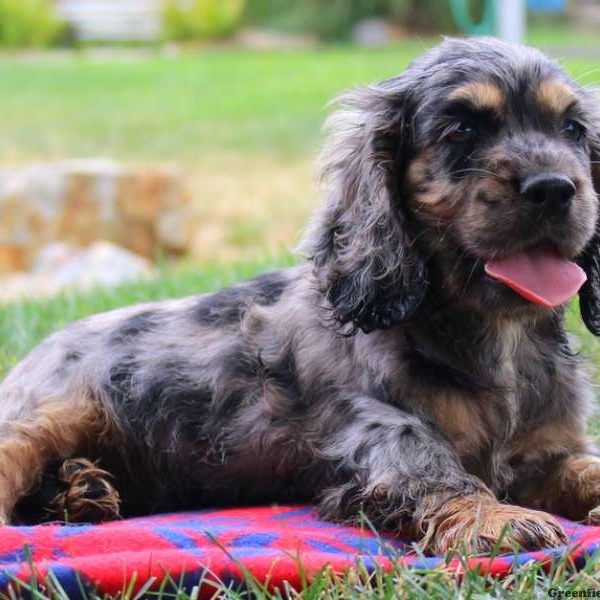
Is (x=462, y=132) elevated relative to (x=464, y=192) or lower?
elevated

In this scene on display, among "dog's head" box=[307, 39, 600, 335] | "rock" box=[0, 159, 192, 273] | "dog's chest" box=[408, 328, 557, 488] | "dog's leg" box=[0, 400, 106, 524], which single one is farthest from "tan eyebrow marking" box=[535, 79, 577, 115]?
"rock" box=[0, 159, 192, 273]

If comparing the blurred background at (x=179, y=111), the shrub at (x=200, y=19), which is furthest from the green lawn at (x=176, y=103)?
the shrub at (x=200, y=19)

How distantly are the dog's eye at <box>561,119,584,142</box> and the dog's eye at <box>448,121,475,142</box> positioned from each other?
31 cm

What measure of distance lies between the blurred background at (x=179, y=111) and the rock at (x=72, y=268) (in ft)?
0.12

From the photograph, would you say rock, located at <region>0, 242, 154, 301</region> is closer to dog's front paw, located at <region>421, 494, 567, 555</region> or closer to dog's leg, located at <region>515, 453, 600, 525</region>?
dog's leg, located at <region>515, 453, 600, 525</region>

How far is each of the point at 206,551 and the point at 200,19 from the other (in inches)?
1173

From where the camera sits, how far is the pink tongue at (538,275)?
3.69m

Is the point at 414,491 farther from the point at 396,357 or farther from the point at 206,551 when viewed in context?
the point at 206,551

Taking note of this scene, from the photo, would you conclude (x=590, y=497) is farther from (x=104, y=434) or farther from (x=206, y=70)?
(x=206, y=70)

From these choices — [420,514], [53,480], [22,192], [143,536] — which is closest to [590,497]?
[420,514]

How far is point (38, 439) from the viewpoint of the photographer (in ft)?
13.8

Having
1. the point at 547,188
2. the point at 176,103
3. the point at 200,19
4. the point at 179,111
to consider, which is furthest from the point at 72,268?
the point at 200,19

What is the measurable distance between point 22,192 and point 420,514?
10622mm

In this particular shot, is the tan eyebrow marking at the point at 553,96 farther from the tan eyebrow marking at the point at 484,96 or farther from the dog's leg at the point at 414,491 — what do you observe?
the dog's leg at the point at 414,491
